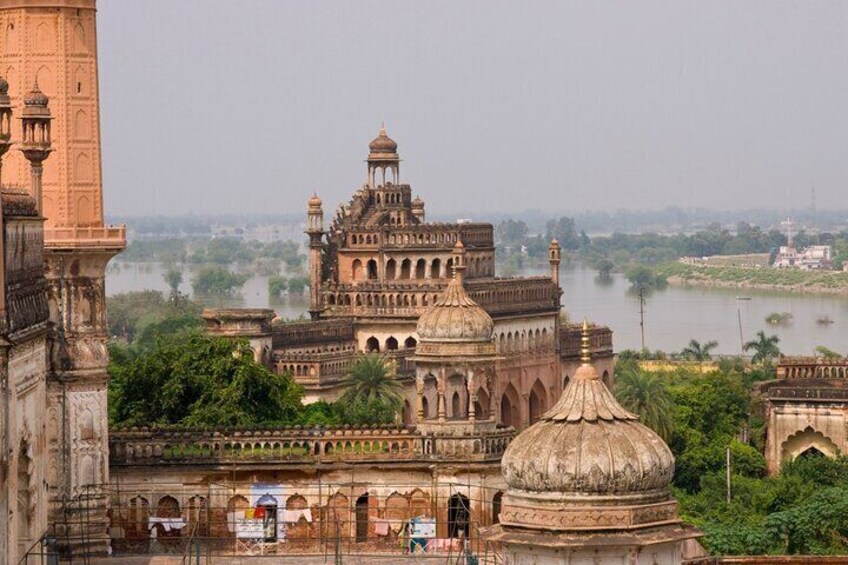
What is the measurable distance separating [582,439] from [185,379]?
27.1m

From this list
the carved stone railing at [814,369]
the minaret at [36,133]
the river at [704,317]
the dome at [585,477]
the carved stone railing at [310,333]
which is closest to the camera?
the dome at [585,477]

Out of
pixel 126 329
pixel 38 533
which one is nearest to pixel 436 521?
pixel 38 533

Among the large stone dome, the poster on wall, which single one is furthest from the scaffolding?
the large stone dome

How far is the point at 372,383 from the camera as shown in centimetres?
6419

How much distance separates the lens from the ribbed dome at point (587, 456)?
25.3m

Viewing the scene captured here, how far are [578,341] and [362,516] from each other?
38.0 metres

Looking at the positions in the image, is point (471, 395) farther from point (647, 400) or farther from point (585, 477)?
point (647, 400)

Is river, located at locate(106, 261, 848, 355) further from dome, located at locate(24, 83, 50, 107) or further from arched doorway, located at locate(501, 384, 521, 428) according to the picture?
dome, located at locate(24, 83, 50, 107)

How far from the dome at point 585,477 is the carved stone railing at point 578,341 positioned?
175 feet

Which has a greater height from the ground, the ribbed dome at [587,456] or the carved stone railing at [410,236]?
the carved stone railing at [410,236]

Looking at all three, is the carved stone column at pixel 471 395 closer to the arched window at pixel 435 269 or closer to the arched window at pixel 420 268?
the arched window at pixel 435 269

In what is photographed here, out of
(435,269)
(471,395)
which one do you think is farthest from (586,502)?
(435,269)

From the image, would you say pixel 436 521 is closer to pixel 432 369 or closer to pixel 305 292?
pixel 432 369

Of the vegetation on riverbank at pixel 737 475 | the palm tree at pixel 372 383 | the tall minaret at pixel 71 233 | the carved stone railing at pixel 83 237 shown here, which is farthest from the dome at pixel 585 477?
the palm tree at pixel 372 383
